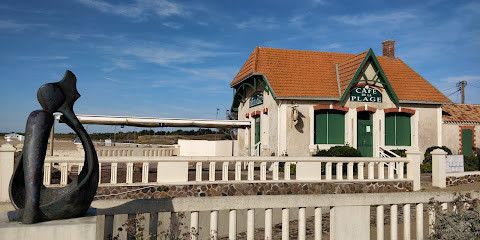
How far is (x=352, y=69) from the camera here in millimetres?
18328

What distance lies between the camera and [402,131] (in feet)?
63.4

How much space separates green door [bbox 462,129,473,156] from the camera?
2133cm

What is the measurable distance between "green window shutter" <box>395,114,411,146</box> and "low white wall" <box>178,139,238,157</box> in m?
10.5

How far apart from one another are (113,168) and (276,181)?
4.62m

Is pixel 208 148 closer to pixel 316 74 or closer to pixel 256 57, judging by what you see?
pixel 256 57

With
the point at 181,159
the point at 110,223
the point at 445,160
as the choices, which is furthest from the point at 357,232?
the point at 445,160

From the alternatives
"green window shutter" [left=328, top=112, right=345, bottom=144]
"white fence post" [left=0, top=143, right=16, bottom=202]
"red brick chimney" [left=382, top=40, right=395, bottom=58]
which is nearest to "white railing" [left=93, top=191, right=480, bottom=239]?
"white fence post" [left=0, top=143, right=16, bottom=202]

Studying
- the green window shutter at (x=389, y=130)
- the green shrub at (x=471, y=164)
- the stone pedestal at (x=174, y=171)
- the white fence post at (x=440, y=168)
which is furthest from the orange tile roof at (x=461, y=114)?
the stone pedestal at (x=174, y=171)

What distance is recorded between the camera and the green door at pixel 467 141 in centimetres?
2133

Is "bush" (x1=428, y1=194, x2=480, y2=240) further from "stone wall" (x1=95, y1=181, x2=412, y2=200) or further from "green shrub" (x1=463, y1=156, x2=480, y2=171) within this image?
"green shrub" (x1=463, y1=156, x2=480, y2=171)

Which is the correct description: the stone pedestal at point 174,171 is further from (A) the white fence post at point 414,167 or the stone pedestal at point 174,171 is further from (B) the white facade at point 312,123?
(B) the white facade at point 312,123

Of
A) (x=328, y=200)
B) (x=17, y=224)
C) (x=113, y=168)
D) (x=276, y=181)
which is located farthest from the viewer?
(x=276, y=181)

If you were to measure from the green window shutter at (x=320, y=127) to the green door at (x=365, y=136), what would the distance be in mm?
1926

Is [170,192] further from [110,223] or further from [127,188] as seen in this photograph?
[110,223]
